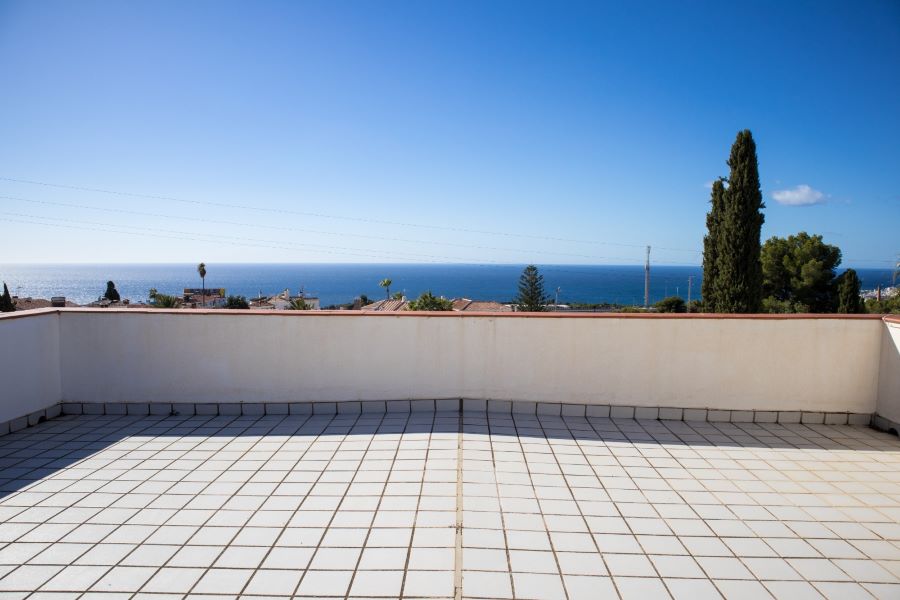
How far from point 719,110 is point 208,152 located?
21.7 m

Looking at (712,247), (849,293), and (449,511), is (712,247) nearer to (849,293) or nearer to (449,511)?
(849,293)

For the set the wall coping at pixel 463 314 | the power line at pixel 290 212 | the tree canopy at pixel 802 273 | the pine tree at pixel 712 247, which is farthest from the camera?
the power line at pixel 290 212

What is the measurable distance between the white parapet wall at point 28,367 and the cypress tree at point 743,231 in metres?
13.0

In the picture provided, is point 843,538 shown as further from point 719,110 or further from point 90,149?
point 90,149

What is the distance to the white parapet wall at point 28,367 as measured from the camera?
298cm

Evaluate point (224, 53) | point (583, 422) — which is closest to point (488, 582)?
point (583, 422)

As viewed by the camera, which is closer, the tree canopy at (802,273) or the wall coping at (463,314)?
the wall coping at (463,314)

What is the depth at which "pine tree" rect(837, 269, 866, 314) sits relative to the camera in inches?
762

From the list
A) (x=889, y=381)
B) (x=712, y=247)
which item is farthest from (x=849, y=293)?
(x=889, y=381)

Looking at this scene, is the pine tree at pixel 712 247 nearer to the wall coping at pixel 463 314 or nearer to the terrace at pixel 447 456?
the wall coping at pixel 463 314

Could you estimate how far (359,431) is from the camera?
2.97 m

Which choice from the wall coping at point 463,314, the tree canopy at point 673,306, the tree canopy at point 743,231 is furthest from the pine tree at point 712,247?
the tree canopy at point 673,306

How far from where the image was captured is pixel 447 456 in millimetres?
2561

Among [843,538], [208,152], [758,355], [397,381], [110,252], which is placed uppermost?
[208,152]
